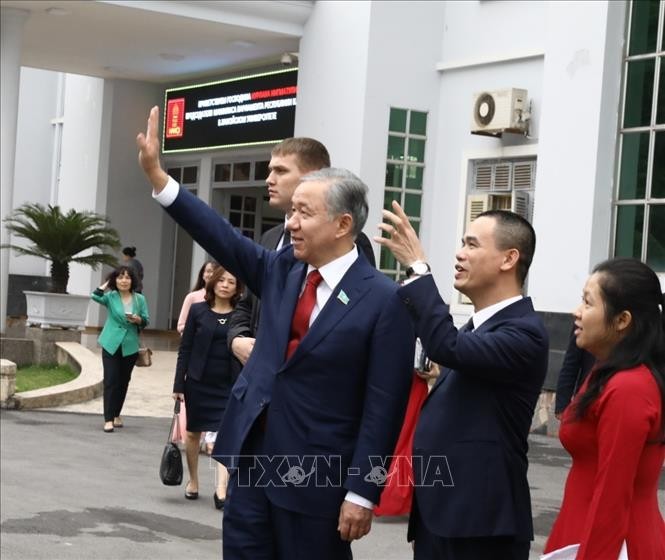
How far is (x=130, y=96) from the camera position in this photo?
2719cm

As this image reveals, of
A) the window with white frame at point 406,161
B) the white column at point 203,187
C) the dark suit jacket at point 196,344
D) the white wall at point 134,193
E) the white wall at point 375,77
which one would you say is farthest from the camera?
the white wall at point 134,193

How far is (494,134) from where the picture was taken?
1664 centimetres

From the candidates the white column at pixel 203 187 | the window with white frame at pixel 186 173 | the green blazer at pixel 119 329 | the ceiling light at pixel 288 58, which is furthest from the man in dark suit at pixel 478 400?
the window with white frame at pixel 186 173

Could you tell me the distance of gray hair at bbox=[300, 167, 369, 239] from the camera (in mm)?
4645

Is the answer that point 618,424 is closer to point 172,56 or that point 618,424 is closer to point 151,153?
point 151,153

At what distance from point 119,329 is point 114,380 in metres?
0.55

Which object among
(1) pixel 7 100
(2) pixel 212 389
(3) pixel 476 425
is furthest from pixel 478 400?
(1) pixel 7 100

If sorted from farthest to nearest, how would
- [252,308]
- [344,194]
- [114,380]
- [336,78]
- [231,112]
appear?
[231,112]
[336,78]
[114,380]
[252,308]
[344,194]

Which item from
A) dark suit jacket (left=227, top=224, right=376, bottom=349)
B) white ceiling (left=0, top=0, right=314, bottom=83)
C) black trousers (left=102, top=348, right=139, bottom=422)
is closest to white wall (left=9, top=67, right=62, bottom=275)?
white ceiling (left=0, top=0, right=314, bottom=83)

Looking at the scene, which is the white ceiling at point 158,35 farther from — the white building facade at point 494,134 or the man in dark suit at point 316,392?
the man in dark suit at point 316,392

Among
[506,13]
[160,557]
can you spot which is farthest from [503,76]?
[160,557]

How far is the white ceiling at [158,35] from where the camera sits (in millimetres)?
19406

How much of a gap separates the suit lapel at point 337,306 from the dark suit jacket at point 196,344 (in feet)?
17.8

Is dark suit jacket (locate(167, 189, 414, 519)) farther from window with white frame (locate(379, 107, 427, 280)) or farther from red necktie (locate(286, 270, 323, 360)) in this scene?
window with white frame (locate(379, 107, 427, 280))
